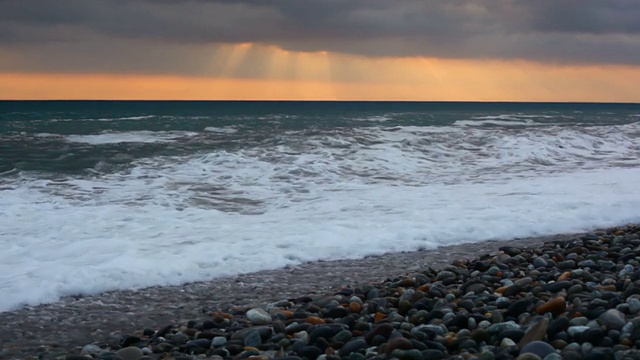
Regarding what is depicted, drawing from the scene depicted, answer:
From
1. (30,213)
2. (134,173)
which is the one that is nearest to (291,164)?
(134,173)

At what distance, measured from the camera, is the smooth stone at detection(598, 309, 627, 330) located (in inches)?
135

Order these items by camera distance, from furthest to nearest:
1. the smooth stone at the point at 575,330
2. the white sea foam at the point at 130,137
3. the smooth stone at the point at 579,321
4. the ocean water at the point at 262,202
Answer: the white sea foam at the point at 130,137 < the ocean water at the point at 262,202 < the smooth stone at the point at 579,321 < the smooth stone at the point at 575,330

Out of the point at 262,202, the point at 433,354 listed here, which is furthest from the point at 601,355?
the point at 262,202

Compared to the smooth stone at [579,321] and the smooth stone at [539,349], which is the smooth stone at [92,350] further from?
the smooth stone at [579,321]

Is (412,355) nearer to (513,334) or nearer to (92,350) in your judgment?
(513,334)

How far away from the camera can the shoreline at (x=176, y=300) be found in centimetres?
436

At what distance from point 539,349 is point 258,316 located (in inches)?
67.2

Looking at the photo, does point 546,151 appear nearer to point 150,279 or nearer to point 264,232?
point 264,232

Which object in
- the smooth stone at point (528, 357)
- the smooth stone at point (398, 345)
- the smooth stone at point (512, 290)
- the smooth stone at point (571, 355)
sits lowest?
the smooth stone at point (512, 290)

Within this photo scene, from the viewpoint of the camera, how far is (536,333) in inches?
134

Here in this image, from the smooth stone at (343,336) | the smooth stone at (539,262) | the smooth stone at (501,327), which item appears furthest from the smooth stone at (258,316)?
the smooth stone at (539,262)

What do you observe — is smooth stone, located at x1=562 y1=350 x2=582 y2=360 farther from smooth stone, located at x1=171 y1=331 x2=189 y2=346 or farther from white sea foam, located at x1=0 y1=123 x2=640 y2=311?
white sea foam, located at x1=0 y1=123 x2=640 y2=311

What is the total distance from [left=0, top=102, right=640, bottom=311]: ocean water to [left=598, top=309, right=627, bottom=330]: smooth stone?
3.15 m

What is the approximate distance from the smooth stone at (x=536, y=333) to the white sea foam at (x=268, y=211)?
301cm
